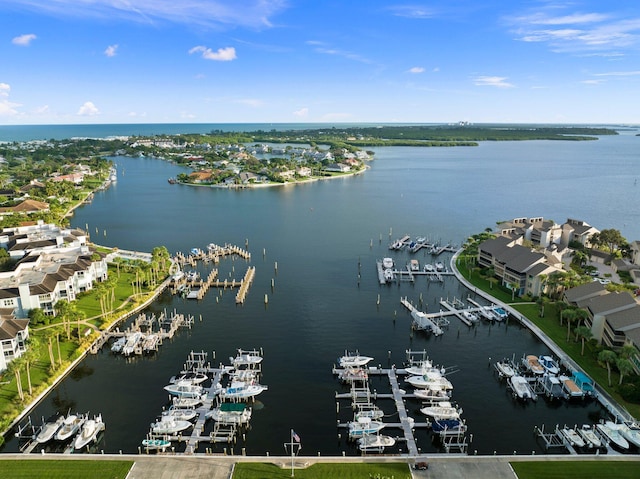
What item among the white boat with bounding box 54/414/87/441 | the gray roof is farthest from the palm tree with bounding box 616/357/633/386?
the white boat with bounding box 54/414/87/441

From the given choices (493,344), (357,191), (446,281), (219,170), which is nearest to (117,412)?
(493,344)

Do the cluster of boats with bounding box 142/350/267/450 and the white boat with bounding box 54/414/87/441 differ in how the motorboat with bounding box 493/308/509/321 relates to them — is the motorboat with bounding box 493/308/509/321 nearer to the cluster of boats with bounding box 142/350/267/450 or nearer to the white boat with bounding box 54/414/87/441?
the cluster of boats with bounding box 142/350/267/450

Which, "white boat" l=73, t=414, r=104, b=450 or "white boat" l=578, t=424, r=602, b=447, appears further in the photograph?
"white boat" l=578, t=424, r=602, b=447

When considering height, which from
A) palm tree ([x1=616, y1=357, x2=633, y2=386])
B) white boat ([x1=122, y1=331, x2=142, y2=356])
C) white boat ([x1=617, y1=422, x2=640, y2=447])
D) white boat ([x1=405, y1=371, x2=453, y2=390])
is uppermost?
palm tree ([x1=616, y1=357, x2=633, y2=386])

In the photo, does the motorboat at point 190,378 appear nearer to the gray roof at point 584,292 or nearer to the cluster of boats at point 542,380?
the cluster of boats at point 542,380

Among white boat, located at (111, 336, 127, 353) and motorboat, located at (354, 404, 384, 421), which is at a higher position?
white boat, located at (111, 336, 127, 353)

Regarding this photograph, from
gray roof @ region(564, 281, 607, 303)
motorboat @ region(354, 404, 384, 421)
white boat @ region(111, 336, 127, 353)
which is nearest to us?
motorboat @ region(354, 404, 384, 421)

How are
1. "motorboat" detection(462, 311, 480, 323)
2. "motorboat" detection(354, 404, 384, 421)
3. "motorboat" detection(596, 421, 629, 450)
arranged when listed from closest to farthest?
"motorboat" detection(596, 421, 629, 450)
"motorboat" detection(354, 404, 384, 421)
"motorboat" detection(462, 311, 480, 323)
